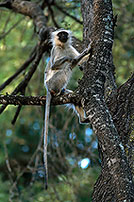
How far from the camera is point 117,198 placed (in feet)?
9.01

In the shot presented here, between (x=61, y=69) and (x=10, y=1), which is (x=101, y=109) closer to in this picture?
(x=61, y=69)

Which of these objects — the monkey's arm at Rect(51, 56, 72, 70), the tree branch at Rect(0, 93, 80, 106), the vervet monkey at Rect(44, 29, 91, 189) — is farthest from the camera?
the vervet monkey at Rect(44, 29, 91, 189)

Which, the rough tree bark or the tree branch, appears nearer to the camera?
the rough tree bark

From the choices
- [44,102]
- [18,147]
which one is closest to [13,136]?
[18,147]

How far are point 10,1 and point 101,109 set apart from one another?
4100mm

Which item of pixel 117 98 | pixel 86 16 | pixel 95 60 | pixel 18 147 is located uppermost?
pixel 86 16

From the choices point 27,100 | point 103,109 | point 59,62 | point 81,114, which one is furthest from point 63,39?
point 103,109

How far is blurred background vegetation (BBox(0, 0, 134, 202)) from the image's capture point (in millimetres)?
6273

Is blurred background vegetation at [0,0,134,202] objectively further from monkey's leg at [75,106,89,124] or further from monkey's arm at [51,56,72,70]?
monkey's arm at [51,56,72,70]

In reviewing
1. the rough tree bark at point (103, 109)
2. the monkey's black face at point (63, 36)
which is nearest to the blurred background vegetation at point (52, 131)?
the monkey's black face at point (63, 36)

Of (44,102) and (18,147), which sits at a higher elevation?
(44,102)

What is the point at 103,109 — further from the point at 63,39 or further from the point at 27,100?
the point at 63,39

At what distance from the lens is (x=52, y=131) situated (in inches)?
249

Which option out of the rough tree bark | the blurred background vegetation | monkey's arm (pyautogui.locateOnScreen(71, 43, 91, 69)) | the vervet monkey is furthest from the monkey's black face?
the rough tree bark
